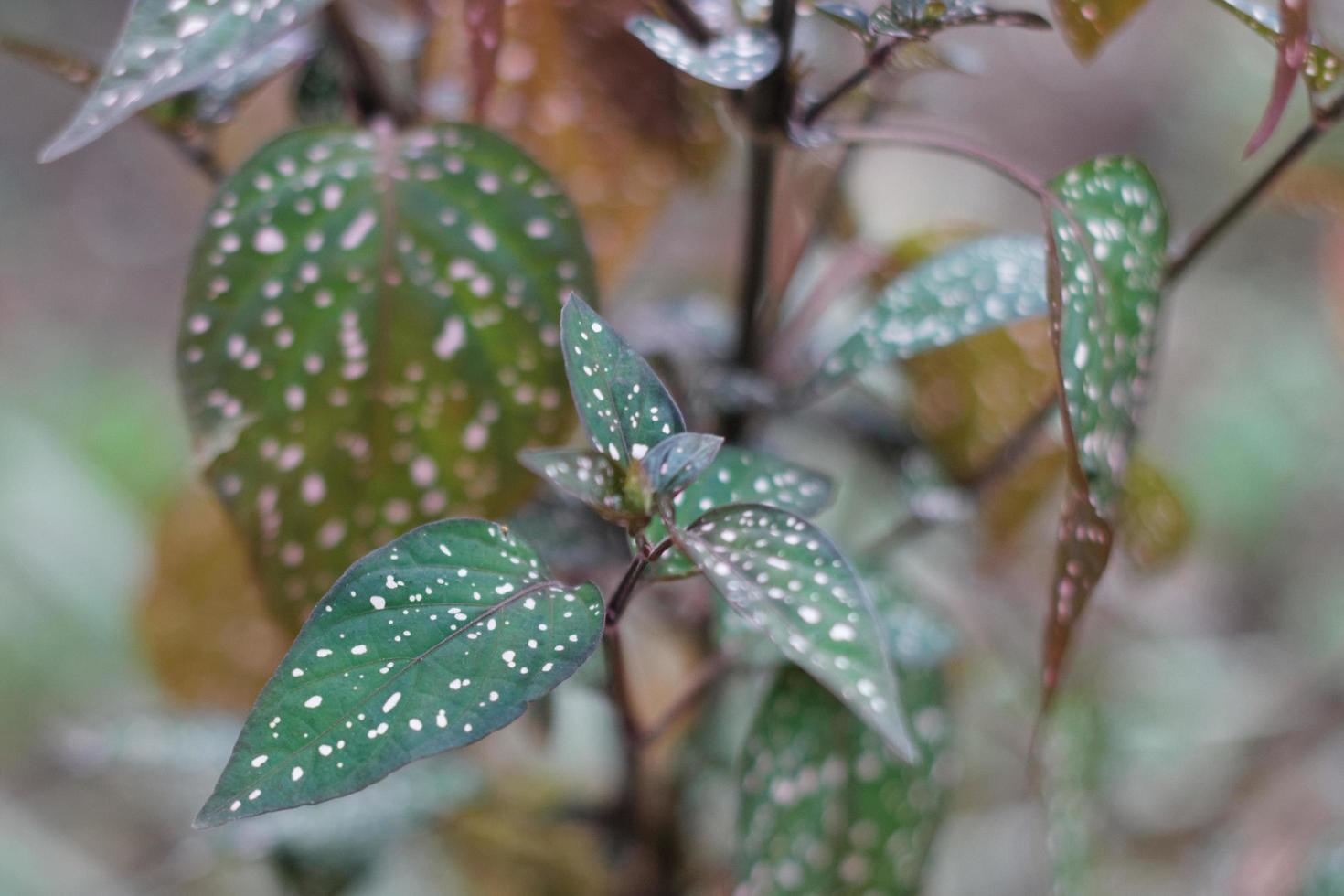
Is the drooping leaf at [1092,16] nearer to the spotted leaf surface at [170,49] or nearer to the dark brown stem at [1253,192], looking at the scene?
the dark brown stem at [1253,192]

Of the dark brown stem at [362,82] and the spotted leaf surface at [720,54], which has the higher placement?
the spotted leaf surface at [720,54]

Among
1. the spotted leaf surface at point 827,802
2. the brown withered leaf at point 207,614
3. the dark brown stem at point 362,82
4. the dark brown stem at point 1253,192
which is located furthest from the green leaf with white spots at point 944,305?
the brown withered leaf at point 207,614

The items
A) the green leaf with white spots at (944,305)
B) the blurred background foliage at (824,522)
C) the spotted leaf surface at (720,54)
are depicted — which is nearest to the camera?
the spotted leaf surface at (720,54)

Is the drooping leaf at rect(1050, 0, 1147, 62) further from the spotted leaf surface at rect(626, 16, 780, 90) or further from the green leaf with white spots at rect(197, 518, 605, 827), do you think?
the green leaf with white spots at rect(197, 518, 605, 827)

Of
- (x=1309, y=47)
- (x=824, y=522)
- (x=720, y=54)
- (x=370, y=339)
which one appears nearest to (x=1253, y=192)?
(x=1309, y=47)

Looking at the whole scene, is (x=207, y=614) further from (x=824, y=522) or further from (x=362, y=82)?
(x=824, y=522)

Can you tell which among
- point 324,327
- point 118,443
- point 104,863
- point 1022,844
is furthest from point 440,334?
point 118,443
